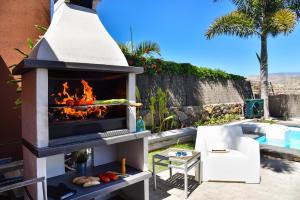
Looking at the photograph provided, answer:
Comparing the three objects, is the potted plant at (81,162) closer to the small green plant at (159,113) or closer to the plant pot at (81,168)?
the plant pot at (81,168)

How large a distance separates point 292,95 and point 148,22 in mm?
10185

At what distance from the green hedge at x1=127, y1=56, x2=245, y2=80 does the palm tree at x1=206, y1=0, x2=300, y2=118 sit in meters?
2.14

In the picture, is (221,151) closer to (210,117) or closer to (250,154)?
(250,154)

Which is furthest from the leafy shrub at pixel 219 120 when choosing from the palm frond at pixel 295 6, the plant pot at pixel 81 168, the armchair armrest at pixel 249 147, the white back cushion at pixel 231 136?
the plant pot at pixel 81 168

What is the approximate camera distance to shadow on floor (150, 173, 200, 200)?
3756 millimetres

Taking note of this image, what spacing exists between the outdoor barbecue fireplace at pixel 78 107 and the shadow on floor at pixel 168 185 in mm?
408

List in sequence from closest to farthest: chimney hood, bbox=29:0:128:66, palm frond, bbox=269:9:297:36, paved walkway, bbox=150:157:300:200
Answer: chimney hood, bbox=29:0:128:66 → paved walkway, bbox=150:157:300:200 → palm frond, bbox=269:9:297:36

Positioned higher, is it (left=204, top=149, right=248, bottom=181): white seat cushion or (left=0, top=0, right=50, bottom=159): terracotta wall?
(left=0, top=0, right=50, bottom=159): terracotta wall

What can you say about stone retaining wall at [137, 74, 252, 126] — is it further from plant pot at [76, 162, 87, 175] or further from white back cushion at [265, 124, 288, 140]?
plant pot at [76, 162, 87, 175]

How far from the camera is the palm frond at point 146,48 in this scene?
23.9 ft

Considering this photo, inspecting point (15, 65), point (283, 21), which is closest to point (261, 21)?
point (283, 21)

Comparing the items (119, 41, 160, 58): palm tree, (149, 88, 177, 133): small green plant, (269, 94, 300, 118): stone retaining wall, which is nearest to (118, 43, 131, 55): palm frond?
(119, 41, 160, 58): palm tree

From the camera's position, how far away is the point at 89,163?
3.66 metres

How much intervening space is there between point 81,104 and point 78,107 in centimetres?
14
